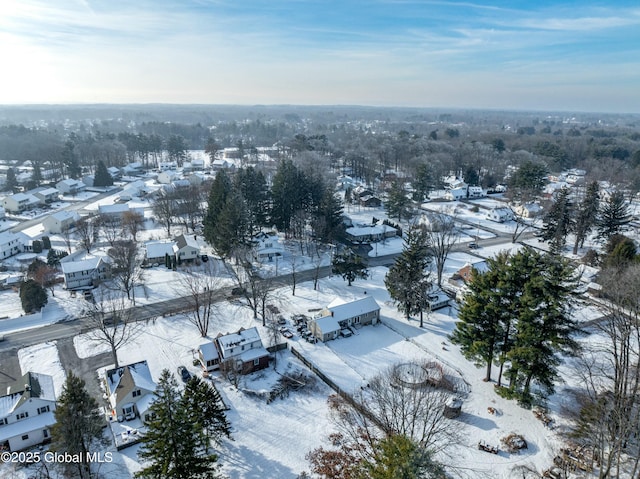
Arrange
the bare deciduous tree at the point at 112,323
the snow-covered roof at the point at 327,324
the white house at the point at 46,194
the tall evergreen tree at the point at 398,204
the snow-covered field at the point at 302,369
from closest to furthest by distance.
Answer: the snow-covered field at the point at 302,369 < the bare deciduous tree at the point at 112,323 < the snow-covered roof at the point at 327,324 < the tall evergreen tree at the point at 398,204 < the white house at the point at 46,194

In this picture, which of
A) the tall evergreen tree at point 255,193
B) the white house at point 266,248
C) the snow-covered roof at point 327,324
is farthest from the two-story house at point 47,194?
the snow-covered roof at point 327,324

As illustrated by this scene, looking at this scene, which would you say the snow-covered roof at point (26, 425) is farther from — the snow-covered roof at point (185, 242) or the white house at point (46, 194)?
the white house at point (46, 194)

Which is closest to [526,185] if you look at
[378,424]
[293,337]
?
[293,337]

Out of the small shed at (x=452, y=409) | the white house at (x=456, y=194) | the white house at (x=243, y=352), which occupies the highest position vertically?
the white house at (x=456, y=194)

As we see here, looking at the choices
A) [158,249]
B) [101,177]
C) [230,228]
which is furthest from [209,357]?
[101,177]

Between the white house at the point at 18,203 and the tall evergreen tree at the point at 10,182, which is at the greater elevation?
the tall evergreen tree at the point at 10,182

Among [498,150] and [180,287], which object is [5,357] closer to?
[180,287]

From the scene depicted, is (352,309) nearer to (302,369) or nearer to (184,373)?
(302,369)

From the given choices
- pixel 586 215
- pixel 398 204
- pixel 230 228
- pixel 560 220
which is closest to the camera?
pixel 230 228
